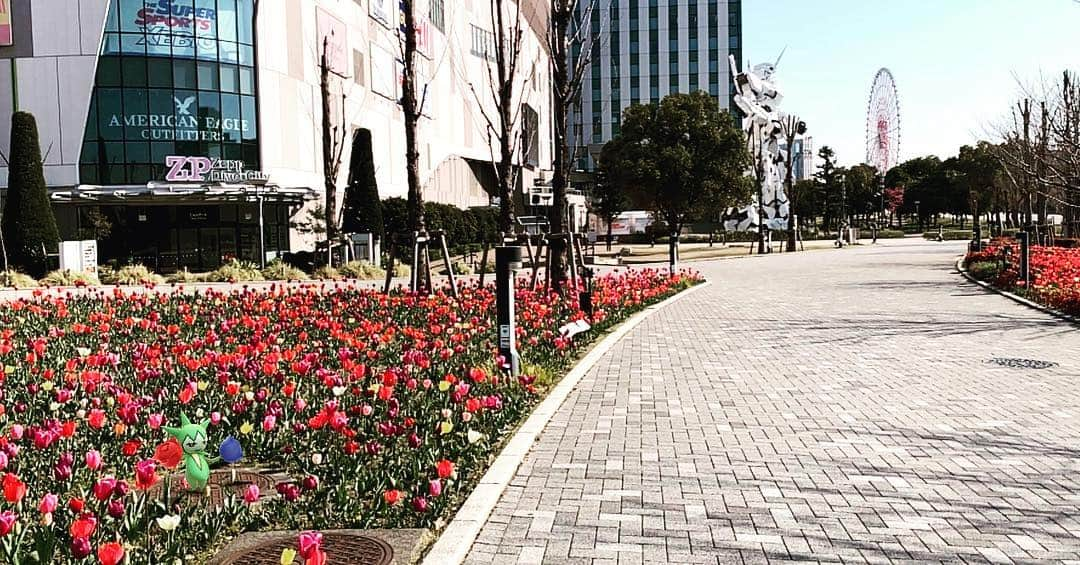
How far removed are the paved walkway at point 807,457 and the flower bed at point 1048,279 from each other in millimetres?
3491

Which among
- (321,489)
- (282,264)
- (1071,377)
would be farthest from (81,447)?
(282,264)

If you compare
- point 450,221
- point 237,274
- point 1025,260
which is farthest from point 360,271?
point 1025,260

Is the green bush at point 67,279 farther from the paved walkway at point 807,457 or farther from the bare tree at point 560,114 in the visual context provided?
the paved walkway at point 807,457

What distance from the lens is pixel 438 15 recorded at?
55.8 meters

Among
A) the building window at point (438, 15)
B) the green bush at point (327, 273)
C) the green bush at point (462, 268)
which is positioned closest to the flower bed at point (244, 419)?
the green bush at point (327, 273)

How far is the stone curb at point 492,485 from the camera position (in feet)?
13.8

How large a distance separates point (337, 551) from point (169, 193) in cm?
3301

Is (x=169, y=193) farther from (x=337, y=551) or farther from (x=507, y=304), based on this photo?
(x=337, y=551)

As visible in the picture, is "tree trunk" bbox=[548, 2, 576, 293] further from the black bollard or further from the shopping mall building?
the shopping mall building

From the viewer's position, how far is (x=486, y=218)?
52.1 metres

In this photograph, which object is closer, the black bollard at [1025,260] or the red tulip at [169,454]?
the red tulip at [169,454]

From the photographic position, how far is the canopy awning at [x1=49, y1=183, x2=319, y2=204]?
33.6 metres

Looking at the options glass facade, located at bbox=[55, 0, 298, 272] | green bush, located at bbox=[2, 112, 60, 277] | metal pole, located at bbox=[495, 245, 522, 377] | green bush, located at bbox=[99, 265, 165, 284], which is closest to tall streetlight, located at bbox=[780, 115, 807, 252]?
glass facade, located at bbox=[55, 0, 298, 272]

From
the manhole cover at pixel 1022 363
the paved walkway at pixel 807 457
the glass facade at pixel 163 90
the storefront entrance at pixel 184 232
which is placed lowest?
the manhole cover at pixel 1022 363
